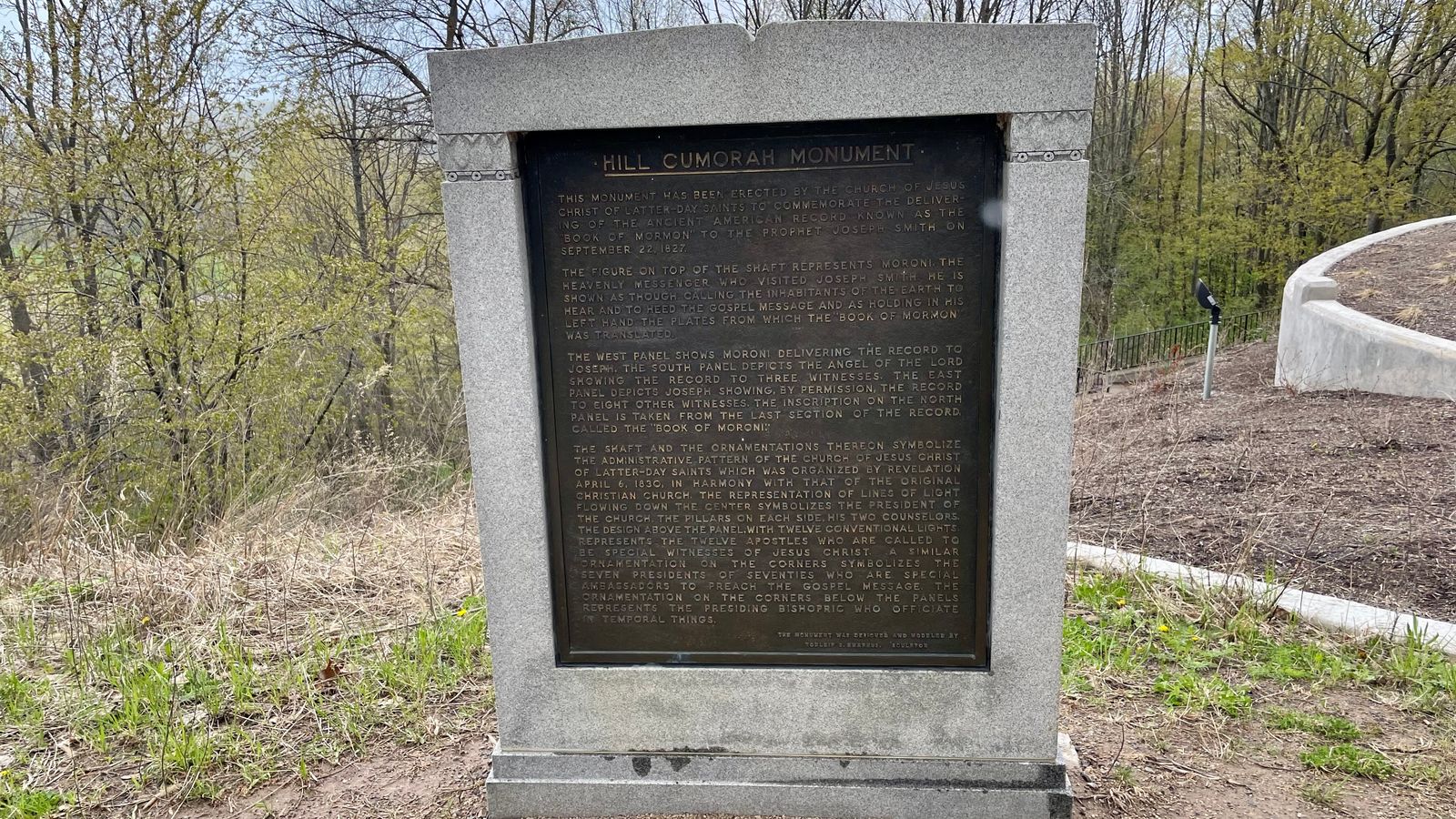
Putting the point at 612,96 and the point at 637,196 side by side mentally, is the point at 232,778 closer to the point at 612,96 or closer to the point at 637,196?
the point at 637,196

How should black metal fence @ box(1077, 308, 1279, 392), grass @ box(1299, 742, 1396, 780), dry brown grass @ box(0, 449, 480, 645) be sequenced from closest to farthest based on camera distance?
grass @ box(1299, 742, 1396, 780)
dry brown grass @ box(0, 449, 480, 645)
black metal fence @ box(1077, 308, 1279, 392)

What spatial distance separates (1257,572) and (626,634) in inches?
154

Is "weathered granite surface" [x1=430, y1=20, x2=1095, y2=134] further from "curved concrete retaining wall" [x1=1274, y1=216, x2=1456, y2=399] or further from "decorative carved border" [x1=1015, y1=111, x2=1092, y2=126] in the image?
"curved concrete retaining wall" [x1=1274, y1=216, x2=1456, y2=399]

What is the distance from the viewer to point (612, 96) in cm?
270

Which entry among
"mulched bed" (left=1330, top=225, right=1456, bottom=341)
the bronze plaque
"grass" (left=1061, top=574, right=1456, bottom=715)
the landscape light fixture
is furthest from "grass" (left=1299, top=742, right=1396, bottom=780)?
"mulched bed" (left=1330, top=225, right=1456, bottom=341)

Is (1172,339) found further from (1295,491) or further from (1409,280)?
(1295,491)

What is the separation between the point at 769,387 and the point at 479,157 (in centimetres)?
122

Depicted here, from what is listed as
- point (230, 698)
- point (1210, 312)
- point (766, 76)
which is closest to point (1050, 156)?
point (766, 76)

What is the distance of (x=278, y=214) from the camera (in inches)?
488

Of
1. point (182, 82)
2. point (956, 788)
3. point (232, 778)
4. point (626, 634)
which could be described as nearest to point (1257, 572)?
point (956, 788)

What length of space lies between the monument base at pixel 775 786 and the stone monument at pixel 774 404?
0.01 meters

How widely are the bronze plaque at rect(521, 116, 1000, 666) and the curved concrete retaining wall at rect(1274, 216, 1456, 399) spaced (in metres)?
7.55

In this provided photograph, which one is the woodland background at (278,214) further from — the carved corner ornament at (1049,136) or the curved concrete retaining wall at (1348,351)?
the curved concrete retaining wall at (1348,351)

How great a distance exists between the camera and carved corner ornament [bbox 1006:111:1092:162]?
260 cm
